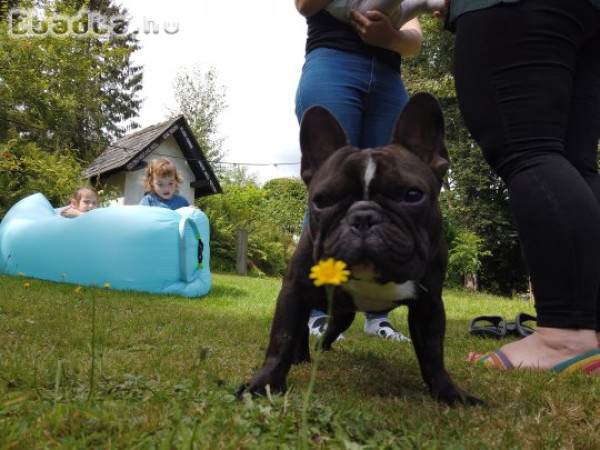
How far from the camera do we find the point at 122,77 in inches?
1302

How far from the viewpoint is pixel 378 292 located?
5.86ft

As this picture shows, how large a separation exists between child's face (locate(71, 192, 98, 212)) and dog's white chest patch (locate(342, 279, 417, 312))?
7013mm

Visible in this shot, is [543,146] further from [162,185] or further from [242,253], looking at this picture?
[242,253]

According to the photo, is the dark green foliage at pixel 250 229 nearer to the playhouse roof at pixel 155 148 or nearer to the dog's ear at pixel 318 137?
the playhouse roof at pixel 155 148

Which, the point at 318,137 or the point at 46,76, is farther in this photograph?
the point at 46,76

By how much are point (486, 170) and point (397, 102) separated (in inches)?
643

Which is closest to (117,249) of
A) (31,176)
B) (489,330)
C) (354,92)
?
(354,92)

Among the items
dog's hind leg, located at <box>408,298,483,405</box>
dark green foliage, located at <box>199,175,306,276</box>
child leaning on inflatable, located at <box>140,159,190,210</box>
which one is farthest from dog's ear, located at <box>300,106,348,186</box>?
dark green foliage, located at <box>199,175,306,276</box>

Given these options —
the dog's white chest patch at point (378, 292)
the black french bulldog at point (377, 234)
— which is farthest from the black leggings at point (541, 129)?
the dog's white chest patch at point (378, 292)

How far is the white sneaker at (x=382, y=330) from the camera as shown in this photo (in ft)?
11.6

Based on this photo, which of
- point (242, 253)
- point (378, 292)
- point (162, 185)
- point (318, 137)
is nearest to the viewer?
point (378, 292)

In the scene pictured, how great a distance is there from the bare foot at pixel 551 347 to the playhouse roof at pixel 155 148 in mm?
17387

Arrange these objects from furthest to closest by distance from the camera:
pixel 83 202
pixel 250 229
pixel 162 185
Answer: pixel 250 229 → pixel 83 202 → pixel 162 185

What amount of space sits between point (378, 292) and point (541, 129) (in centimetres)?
113
